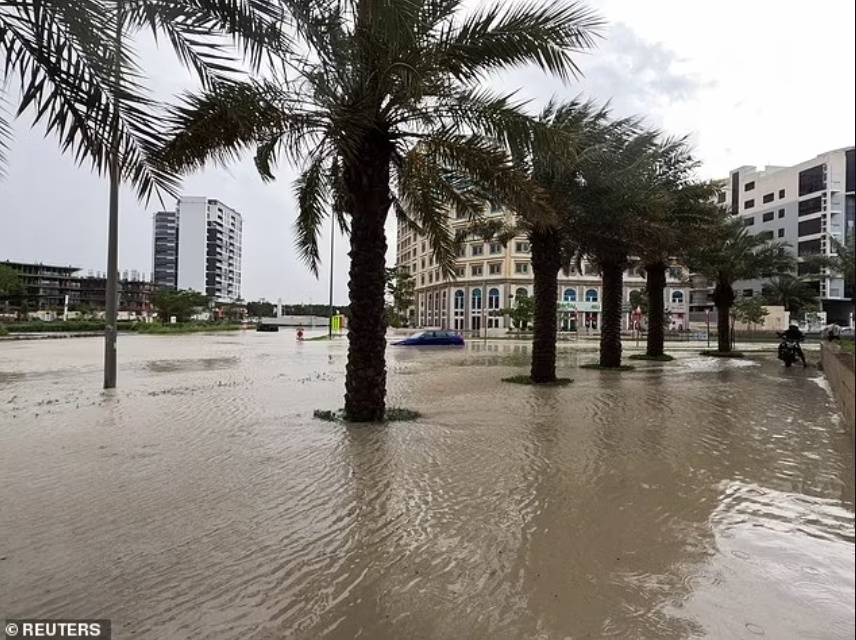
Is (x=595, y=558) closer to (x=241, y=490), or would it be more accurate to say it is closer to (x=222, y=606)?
(x=222, y=606)

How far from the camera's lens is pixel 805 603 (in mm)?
3352

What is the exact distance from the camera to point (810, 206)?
68.9 m

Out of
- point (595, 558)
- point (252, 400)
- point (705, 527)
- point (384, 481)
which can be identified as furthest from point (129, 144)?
point (252, 400)

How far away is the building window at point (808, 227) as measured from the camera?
67750mm

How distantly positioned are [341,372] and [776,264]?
21.5 m

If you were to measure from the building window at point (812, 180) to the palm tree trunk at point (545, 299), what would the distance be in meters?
68.8

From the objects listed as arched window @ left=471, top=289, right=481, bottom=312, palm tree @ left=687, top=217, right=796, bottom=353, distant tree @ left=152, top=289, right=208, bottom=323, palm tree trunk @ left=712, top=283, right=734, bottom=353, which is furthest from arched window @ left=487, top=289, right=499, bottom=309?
palm tree trunk @ left=712, top=283, right=734, bottom=353

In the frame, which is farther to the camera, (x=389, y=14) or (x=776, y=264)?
(x=776, y=264)

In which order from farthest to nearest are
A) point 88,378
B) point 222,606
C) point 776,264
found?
1. point 776,264
2. point 88,378
3. point 222,606

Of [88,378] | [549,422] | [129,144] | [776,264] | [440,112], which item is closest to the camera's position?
[129,144]

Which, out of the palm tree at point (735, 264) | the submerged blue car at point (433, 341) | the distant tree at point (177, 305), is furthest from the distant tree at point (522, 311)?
the distant tree at point (177, 305)

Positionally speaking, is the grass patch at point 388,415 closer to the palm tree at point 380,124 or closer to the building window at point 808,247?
the palm tree at point 380,124

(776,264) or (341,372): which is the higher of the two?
(776,264)

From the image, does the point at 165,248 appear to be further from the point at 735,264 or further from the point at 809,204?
the point at 809,204
